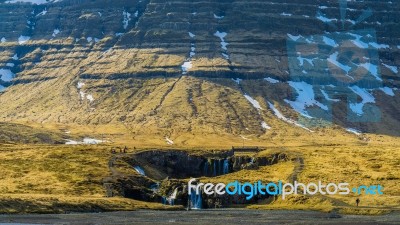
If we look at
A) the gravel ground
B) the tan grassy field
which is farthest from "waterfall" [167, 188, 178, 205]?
the gravel ground

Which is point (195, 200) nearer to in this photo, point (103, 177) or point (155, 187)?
point (155, 187)

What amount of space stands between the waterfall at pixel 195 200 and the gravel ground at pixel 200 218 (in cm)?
2441

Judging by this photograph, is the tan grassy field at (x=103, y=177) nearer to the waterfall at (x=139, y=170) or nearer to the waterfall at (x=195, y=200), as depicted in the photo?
the waterfall at (x=139, y=170)

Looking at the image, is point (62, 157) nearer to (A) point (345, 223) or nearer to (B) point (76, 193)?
(B) point (76, 193)

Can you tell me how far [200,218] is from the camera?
401 ft

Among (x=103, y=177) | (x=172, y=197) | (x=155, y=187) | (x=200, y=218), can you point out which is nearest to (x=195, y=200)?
(x=172, y=197)

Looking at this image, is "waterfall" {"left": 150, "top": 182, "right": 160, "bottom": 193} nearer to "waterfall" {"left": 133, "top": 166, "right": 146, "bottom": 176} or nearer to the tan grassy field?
the tan grassy field

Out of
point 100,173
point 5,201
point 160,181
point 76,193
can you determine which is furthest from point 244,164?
point 5,201

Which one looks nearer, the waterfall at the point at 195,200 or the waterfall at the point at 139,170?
the waterfall at the point at 195,200

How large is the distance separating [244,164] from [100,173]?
163 feet

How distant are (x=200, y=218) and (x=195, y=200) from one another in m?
38.4

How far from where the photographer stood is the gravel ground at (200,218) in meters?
110

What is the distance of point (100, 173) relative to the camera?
166 meters

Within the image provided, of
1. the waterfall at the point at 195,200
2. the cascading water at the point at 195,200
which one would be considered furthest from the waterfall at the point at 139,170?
the waterfall at the point at 195,200
